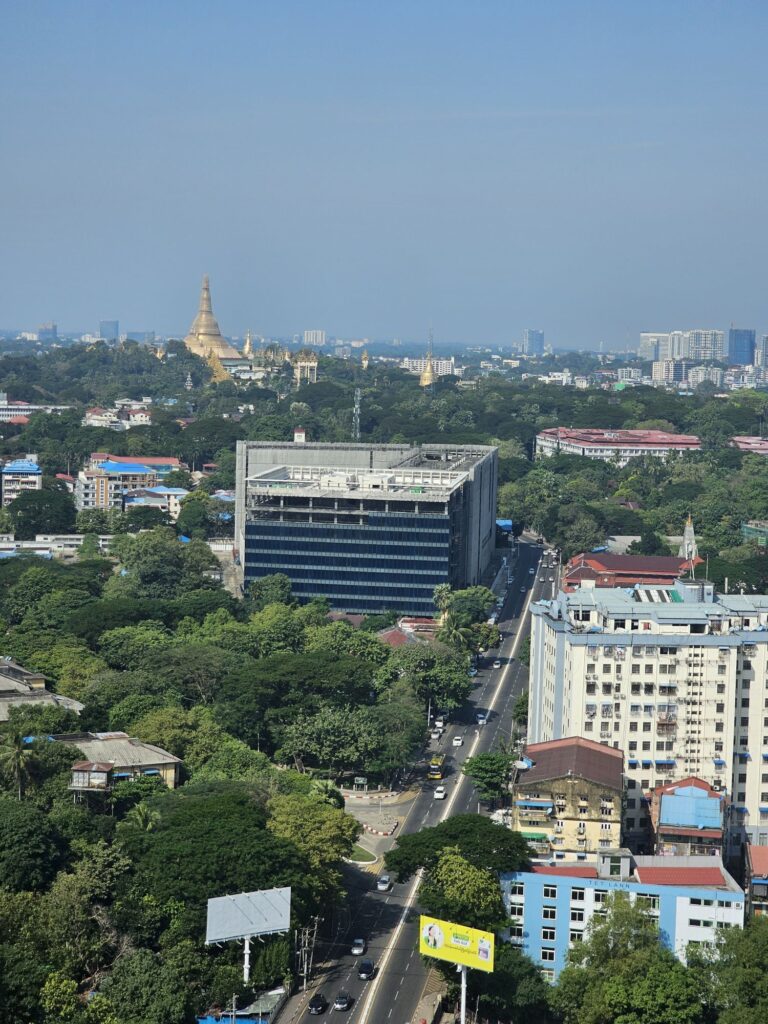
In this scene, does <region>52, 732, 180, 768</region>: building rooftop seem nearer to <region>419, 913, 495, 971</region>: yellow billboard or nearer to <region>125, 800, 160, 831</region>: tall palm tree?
<region>125, 800, 160, 831</region>: tall palm tree

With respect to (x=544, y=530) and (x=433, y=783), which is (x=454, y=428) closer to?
(x=544, y=530)

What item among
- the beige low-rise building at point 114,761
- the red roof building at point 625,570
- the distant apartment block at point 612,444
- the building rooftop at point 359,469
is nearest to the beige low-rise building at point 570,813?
the beige low-rise building at point 114,761

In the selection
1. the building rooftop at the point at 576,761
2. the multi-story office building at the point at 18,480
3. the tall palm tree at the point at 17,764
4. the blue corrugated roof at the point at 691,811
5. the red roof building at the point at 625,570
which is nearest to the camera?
the blue corrugated roof at the point at 691,811

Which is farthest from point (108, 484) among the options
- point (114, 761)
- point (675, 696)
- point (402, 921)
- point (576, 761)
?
point (402, 921)

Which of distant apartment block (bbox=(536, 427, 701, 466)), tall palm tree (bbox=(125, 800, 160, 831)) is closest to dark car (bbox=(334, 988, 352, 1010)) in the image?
tall palm tree (bbox=(125, 800, 160, 831))

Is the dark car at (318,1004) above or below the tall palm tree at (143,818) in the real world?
below

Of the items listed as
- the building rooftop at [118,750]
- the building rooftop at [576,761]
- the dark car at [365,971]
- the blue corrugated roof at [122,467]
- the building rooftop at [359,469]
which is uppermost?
the building rooftop at [359,469]

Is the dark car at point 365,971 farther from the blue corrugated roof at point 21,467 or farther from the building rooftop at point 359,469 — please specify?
the blue corrugated roof at point 21,467
